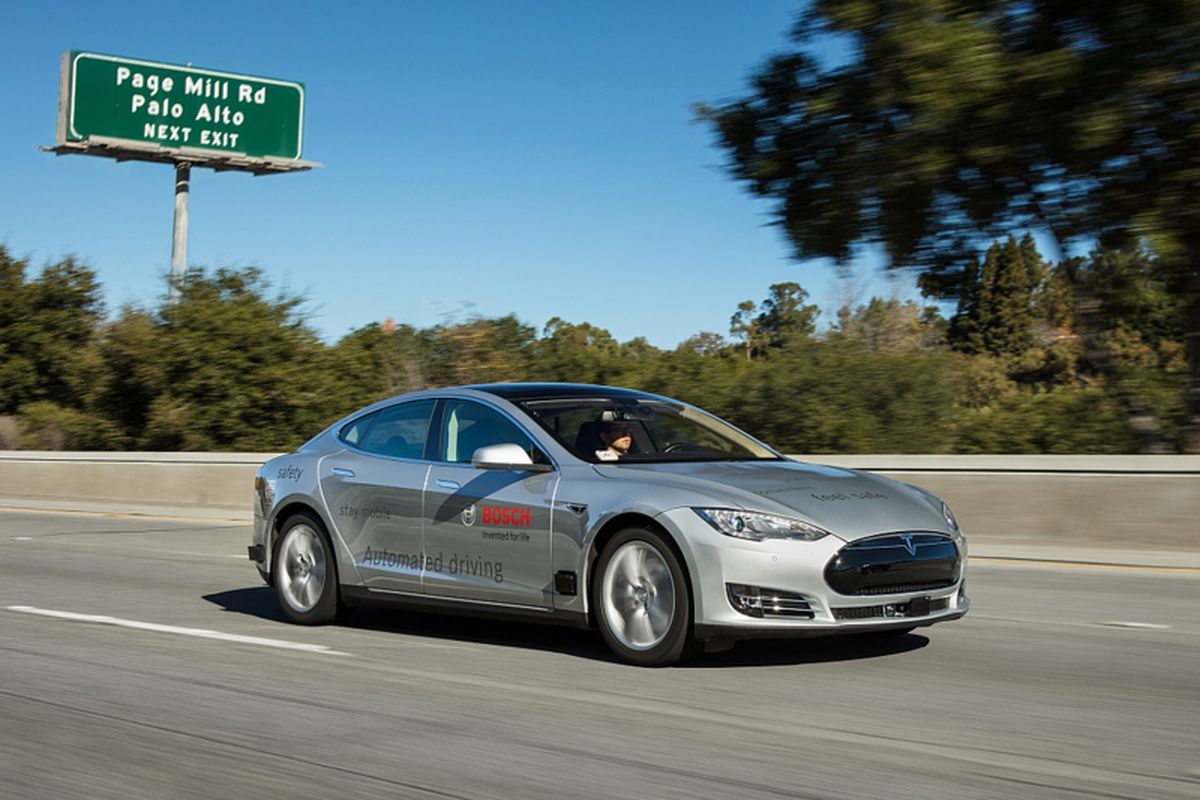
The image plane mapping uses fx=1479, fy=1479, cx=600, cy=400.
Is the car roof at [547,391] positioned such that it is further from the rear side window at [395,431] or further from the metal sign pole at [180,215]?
the metal sign pole at [180,215]

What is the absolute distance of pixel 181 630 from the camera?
9086mm

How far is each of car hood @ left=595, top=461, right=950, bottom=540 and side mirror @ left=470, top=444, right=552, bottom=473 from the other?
0.40 meters

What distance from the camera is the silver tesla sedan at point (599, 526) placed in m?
7.03

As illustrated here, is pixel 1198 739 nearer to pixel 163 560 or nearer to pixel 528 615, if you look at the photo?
pixel 528 615

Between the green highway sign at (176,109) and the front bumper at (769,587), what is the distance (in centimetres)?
3496

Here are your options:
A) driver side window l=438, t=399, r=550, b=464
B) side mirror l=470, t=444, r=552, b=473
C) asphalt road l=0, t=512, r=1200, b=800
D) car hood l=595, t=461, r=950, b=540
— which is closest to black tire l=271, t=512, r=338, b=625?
asphalt road l=0, t=512, r=1200, b=800

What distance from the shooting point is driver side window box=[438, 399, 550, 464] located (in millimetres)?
8414

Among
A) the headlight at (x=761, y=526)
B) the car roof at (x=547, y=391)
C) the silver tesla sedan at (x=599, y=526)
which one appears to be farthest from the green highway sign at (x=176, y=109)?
the headlight at (x=761, y=526)

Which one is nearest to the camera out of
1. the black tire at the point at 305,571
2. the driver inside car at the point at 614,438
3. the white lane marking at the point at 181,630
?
the driver inside car at the point at 614,438

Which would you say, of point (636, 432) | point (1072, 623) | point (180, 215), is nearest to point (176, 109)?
point (180, 215)

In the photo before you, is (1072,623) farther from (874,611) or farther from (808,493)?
(808,493)

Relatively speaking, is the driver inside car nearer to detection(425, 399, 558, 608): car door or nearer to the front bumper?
detection(425, 399, 558, 608): car door

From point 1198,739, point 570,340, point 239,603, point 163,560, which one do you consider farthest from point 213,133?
point 1198,739

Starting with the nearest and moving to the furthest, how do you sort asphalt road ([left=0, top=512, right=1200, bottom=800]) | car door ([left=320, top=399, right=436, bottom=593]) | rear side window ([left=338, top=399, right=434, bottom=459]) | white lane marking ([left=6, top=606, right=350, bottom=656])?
asphalt road ([left=0, top=512, right=1200, bottom=800]), white lane marking ([left=6, top=606, right=350, bottom=656]), car door ([left=320, top=399, right=436, bottom=593]), rear side window ([left=338, top=399, right=434, bottom=459])
